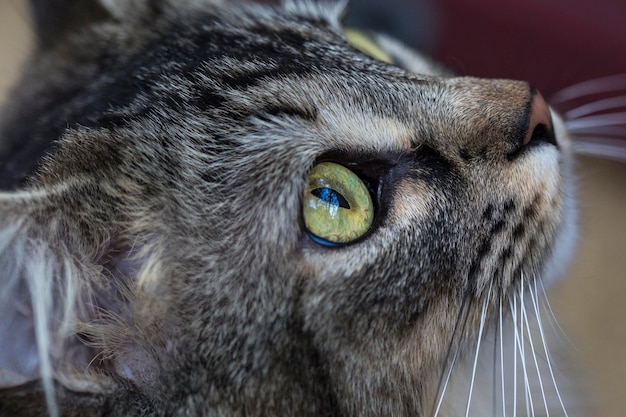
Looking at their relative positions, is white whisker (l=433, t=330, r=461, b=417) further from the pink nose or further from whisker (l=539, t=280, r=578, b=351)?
the pink nose

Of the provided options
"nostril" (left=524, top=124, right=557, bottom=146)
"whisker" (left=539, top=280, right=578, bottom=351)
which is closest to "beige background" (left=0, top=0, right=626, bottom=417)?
"whisker" (left=539, top=280, right=578, bottom=351)

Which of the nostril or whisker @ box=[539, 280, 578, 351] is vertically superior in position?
the nostril

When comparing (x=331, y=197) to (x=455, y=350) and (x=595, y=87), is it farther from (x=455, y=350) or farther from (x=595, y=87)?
(x=595, y=87)

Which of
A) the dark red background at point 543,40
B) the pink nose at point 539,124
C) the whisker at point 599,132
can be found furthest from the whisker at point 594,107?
the pink nose at point 539,124

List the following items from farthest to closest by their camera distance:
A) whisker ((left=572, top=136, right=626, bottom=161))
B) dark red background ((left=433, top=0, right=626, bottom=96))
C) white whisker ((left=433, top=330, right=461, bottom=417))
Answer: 1. dark red background ((left=433, top=0, right=626, bottom=96))
2. whisker ((left=572, top=136, right=626, bottom=161))
3. white whisker ((left=433, top=330, right=461, bottom=417))

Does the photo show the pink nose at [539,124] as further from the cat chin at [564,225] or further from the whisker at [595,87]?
the whisker at [595,87]
